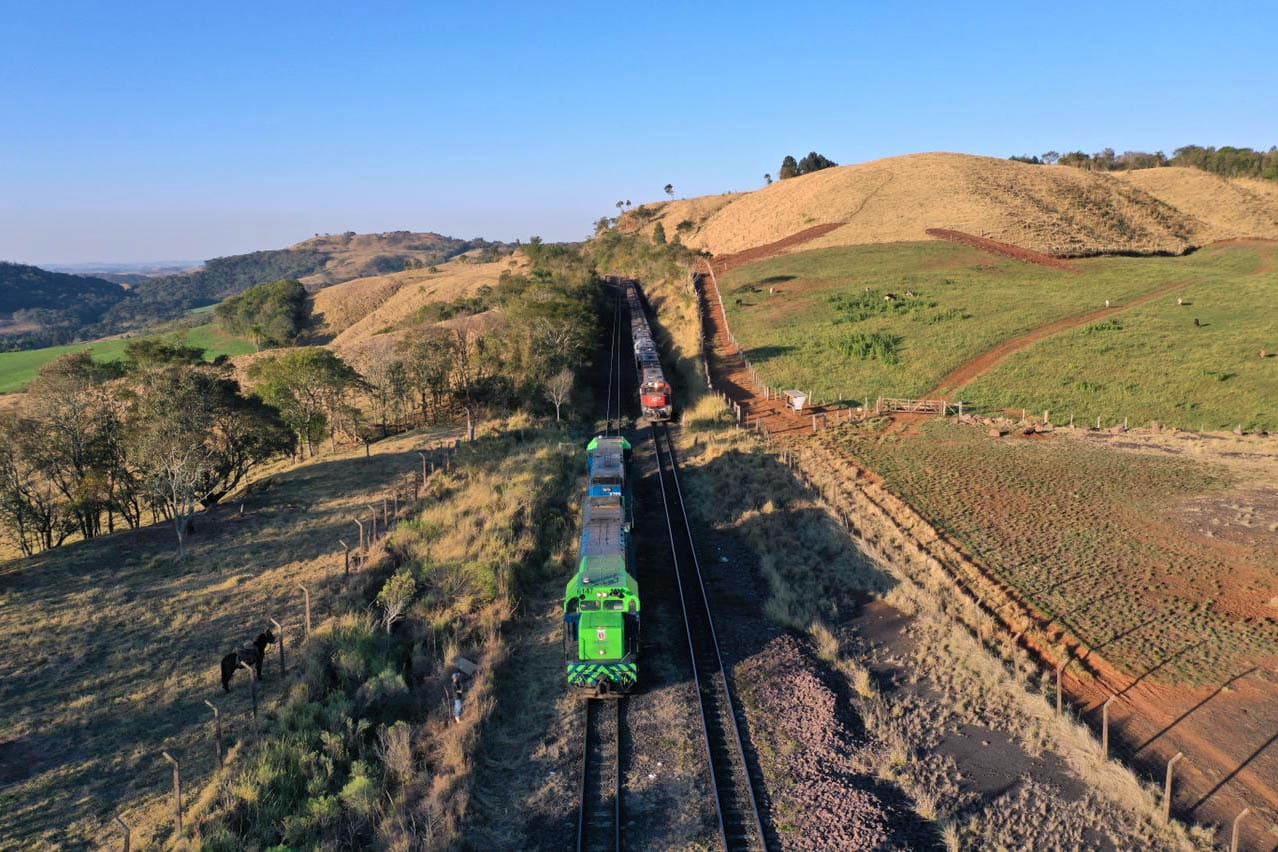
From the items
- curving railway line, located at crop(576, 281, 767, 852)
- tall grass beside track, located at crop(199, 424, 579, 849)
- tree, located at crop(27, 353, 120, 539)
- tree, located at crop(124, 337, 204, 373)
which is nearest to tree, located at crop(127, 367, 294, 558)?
tree, located at crop(27, 353, 120, 539)

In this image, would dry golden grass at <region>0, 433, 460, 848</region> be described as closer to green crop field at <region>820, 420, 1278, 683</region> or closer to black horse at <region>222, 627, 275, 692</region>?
black horse at <region>222, 627, 275, 692</region>

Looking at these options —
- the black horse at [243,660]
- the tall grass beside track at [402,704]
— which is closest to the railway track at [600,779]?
the tall grass beside track at [402,704]

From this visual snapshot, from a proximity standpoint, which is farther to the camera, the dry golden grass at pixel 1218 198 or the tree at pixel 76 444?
the dry golden grass at pixel 1218 198

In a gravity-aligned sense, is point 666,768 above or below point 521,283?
below

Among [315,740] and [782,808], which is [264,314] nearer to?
[315,740]

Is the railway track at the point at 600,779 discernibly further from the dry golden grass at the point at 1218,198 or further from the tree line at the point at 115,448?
the dry golden grass at the point at 1218,198

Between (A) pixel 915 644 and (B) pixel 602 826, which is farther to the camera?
(A) pixel 915 644

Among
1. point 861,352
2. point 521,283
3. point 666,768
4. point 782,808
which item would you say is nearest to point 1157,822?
point 782,808
